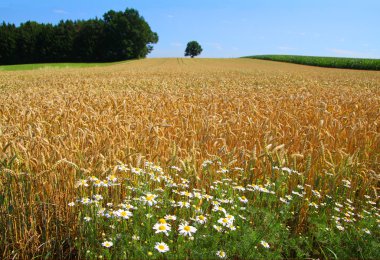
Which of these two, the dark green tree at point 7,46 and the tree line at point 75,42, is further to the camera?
the tree line at point 75,42

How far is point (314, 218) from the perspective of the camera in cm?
324

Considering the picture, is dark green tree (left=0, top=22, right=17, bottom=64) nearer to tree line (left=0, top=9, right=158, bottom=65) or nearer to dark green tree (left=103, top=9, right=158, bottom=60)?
tree line (left=0, top=9, right=158, bottom=65)

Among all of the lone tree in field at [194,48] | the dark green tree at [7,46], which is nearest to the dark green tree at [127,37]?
the dark green tree at [7,46]

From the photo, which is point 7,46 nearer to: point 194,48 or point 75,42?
point 75,42

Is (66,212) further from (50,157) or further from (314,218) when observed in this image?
(314,218)

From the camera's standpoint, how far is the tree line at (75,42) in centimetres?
7481

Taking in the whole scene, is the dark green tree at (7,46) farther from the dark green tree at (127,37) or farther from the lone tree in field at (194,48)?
the lone tree in field at (194,48)

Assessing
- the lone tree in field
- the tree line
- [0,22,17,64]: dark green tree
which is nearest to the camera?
[0,22,17,64]: dark green tree

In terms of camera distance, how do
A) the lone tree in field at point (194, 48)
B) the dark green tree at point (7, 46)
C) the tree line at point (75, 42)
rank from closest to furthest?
the dark green tree at point (7, 46) → the tree line at point (75, 42) → the lone tree in field at point (194, 48)

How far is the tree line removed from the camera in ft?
245

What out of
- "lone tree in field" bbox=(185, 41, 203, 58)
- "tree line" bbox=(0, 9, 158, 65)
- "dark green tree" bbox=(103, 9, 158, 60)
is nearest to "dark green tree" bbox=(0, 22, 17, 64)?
"tree line" bbox=(0, 9, 158, 65)

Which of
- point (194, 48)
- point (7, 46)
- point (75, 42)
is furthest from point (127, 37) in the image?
point (194, 48)

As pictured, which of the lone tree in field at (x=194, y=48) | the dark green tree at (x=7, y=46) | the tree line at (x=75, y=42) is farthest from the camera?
the lone tree in field at (x=194, y=48)

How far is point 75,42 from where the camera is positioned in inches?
3039
